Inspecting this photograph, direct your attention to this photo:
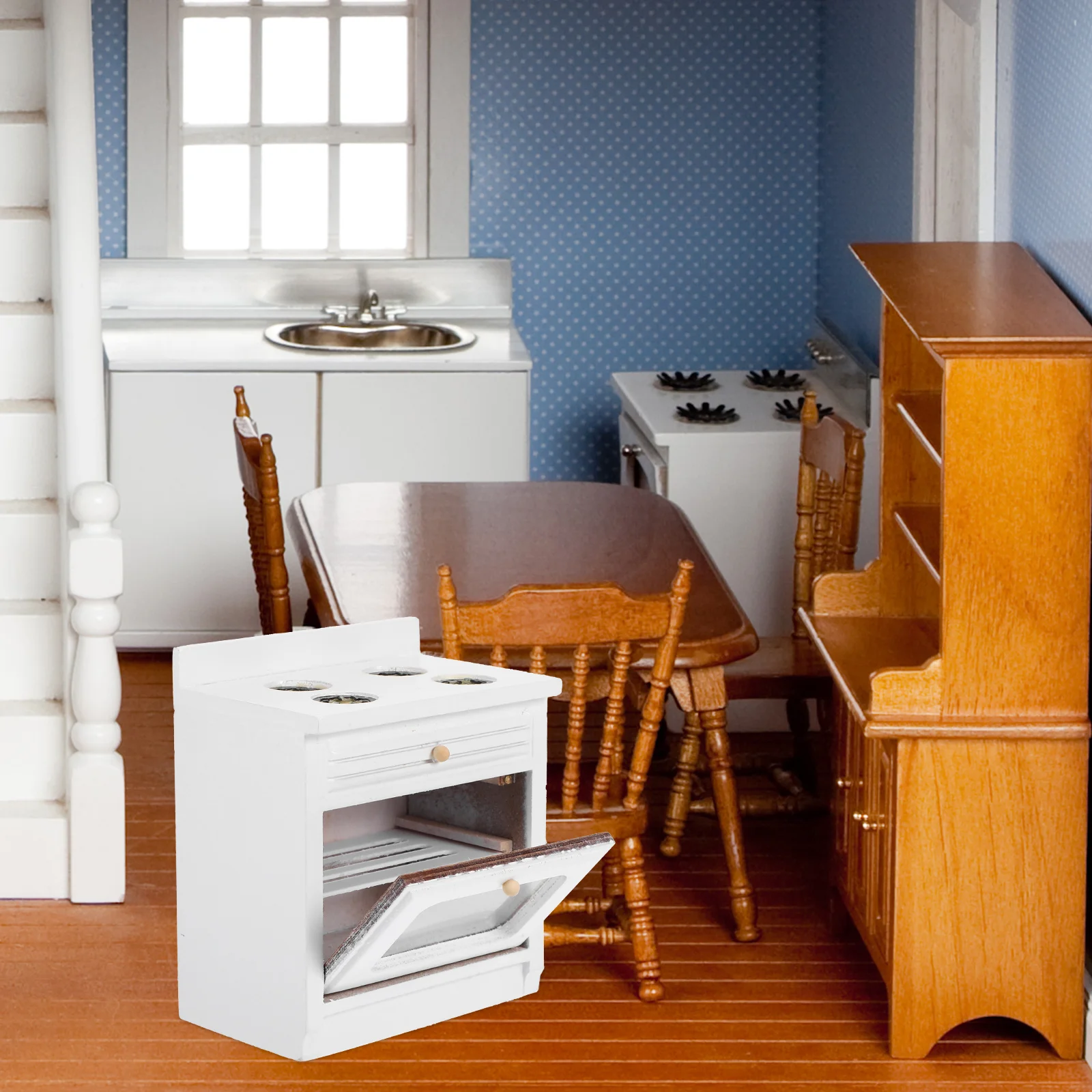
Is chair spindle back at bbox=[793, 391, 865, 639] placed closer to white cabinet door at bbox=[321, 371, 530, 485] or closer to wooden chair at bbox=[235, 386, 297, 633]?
wooden chair at bbox=[235, 386, 297, 633]

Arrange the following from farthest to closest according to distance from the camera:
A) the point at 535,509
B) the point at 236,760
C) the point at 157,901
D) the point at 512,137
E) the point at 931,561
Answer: the point at 512,137 → the point at 535,509 → the point at 157,901 → the point at 931,561 → the point at 236,760

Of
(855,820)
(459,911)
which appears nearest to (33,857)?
(855,820)

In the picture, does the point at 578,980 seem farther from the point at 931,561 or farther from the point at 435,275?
the point at 435,275

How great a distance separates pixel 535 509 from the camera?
15.9 ft

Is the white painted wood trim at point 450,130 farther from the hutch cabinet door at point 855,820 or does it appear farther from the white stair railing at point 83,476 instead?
the hutch cabinet door at point 855,820

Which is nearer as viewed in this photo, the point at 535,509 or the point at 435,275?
A: the point at 535,509

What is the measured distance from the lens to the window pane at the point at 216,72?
6.96 m

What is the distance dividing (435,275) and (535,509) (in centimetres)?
248

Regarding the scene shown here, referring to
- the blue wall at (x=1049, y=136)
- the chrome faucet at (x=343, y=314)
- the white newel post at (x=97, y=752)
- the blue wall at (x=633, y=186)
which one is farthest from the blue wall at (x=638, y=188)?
the white newel post at (x=97, y=752)

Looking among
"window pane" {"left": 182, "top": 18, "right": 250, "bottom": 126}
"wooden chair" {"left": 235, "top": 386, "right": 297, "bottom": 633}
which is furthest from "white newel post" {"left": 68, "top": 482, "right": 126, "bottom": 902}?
"window pane" {"left": 182, "top": 18, "right": 250, "bottom": 126}

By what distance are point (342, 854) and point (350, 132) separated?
16.7 ft

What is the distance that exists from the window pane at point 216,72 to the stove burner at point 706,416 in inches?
92.7

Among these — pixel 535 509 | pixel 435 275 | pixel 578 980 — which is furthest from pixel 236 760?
pixel 435 275

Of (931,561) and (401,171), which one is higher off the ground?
(401,171)
